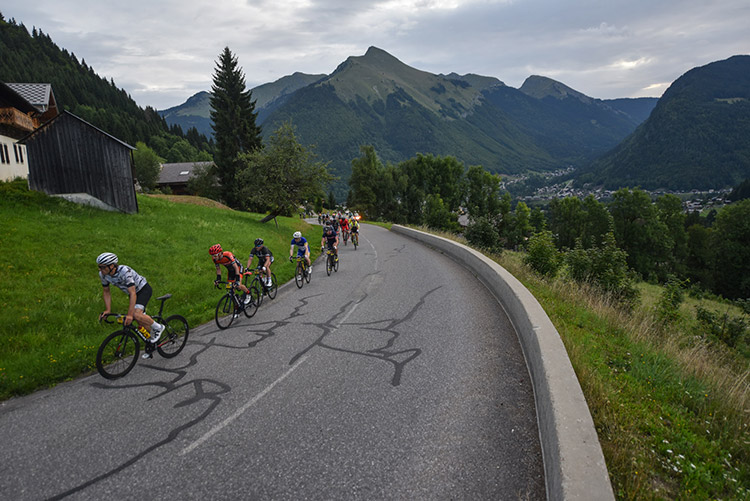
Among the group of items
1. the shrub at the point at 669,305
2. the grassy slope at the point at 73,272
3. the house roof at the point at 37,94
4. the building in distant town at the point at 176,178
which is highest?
the house roof at the point at 37,94

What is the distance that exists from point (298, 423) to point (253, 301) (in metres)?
6.12

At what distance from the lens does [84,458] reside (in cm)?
440

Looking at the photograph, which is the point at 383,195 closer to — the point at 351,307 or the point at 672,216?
the point at 672,216

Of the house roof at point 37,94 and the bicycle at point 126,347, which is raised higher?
the house roof at point 37,94

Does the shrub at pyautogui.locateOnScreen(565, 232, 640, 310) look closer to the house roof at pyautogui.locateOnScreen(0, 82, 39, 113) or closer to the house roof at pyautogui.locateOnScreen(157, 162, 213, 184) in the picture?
the house roof at pyautogui.locateOnScreen(0, 82, 39, 113)

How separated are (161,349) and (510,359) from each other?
273 inches

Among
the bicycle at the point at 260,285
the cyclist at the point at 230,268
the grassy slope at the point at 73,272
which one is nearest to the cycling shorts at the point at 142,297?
the grassy slope at the point at 73,272

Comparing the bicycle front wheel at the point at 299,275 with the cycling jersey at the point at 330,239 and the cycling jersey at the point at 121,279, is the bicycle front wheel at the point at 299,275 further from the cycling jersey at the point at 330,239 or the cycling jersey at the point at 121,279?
the cycling jersey at the point at 121,279

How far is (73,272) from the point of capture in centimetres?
1092

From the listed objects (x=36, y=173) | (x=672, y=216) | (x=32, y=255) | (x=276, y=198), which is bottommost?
(x=672, y=216)

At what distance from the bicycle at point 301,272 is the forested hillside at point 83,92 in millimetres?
104366

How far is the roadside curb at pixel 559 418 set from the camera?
125 inches

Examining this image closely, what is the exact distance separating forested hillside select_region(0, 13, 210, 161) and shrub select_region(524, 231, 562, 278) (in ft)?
354

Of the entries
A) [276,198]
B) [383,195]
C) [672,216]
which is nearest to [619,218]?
[672,216]
